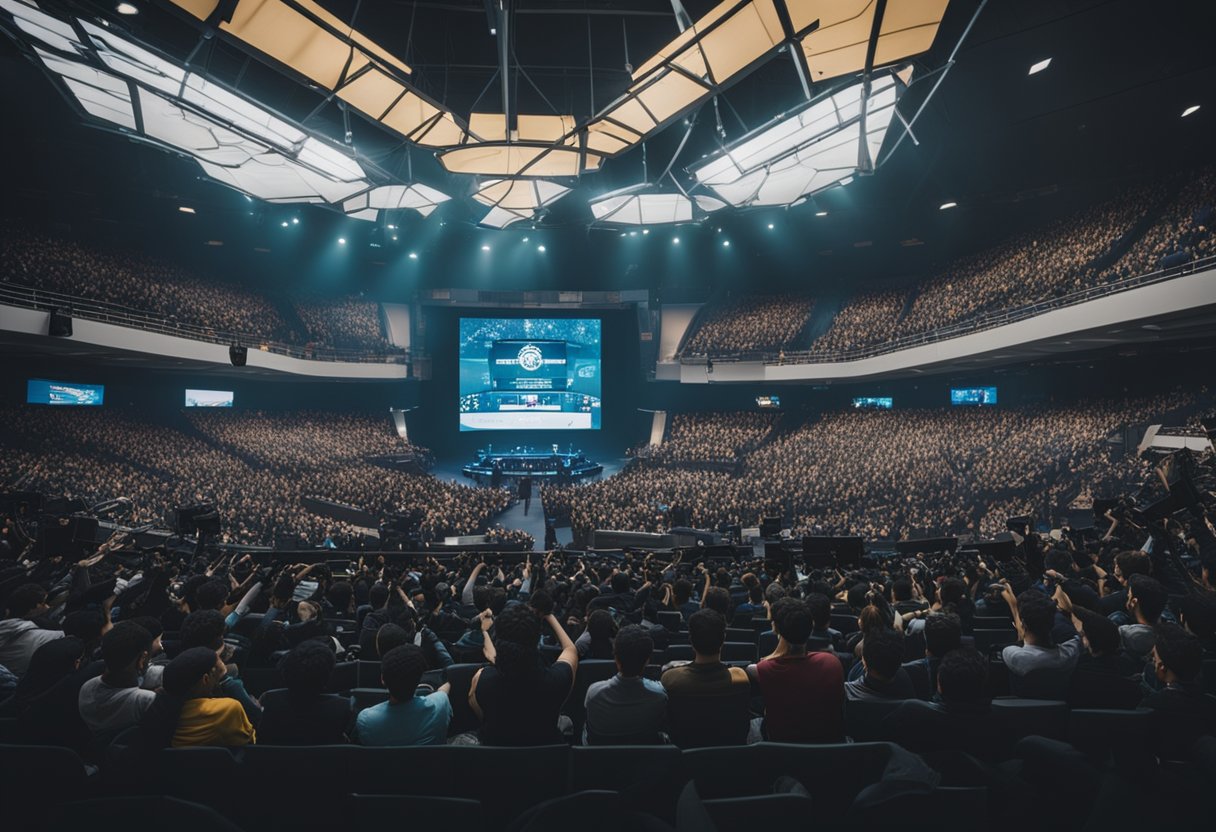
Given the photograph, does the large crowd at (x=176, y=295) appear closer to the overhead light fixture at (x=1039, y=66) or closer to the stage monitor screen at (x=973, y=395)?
the overhead light fixture at (x=1039, y=66)

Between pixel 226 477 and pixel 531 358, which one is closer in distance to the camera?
pixel 226 477

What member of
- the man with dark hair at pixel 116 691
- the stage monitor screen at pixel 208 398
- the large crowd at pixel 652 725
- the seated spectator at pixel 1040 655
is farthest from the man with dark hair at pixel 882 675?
the stage monitor screen at pixel 208 398

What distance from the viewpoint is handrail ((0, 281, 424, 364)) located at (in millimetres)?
16875

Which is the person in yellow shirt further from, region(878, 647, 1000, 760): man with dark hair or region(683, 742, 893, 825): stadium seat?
region(878, 647, 1000, 760): man with dark hair

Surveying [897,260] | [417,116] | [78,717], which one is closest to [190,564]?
[78,717]

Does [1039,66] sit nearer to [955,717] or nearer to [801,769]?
[955,717]

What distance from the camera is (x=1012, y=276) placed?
21.9 m

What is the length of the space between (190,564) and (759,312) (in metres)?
30.2

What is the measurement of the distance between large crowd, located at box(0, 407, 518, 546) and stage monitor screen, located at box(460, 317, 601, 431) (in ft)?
25.6

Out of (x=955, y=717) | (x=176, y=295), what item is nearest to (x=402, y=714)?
(x=955, y=717)

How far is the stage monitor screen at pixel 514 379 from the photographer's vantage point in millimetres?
32250

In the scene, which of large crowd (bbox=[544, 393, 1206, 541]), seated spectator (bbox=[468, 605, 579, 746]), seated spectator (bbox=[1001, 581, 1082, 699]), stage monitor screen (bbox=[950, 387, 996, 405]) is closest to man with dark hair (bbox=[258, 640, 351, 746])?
seated spectator (bbox=[468, 605, 579, 746])

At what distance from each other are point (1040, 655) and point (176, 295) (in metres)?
30.4

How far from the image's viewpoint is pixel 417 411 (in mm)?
33219
